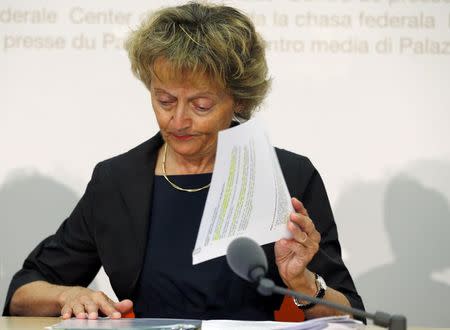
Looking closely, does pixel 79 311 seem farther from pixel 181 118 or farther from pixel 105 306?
pixel 181 118

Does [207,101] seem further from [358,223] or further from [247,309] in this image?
[358,223]

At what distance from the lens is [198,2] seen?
2424mm

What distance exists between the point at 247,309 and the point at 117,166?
1.86ft

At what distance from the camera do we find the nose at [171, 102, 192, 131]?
216 centimetres

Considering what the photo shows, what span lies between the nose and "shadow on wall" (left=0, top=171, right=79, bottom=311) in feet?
4.32

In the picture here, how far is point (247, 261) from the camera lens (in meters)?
1.49

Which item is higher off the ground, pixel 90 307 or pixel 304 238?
pixel 304 238

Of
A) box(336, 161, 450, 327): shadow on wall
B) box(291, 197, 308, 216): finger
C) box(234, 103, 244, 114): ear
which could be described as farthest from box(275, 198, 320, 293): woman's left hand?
box(336, 161, 450, 327): shadow on wall

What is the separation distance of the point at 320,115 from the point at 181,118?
1.30 m

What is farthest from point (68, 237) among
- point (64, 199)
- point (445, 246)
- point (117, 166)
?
point (445, 246)

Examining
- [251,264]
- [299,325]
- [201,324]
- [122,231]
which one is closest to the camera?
[251,264]

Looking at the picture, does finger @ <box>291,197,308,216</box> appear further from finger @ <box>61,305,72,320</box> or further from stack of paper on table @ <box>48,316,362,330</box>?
finger @ <box>61,305,72,320</box>

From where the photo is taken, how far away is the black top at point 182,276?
2.22m

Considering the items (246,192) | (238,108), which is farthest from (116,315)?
(238,108)
